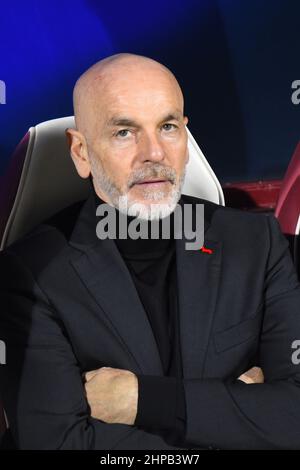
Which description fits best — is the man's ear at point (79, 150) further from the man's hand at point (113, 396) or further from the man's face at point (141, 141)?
the man's hand at point (113, 396)

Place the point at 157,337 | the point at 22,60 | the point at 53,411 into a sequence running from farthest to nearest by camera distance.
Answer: the point at 22,60, the point at 157,337, the point at 53,411

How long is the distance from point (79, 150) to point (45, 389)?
1.43 feet

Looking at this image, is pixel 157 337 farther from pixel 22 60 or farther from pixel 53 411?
pixel 22 60

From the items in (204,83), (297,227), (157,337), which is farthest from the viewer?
(204,83)

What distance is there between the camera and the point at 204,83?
94.2 inches

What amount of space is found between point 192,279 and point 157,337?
125 millimetres

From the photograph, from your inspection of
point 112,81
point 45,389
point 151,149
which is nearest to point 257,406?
point 45,389

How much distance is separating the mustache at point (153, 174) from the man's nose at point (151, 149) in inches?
0.6

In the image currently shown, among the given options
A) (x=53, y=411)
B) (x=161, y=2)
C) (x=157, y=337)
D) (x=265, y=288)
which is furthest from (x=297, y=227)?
(x=161, y=2)

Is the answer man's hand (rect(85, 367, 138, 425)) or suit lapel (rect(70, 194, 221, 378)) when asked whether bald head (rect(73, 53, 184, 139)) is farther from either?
man's hand (rect(85, 367, 138, 425))

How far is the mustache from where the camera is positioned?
50.0 inches

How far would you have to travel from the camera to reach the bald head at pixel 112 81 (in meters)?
1.31

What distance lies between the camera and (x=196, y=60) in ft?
7.77

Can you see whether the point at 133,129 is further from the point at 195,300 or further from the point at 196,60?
the point at 196,60
